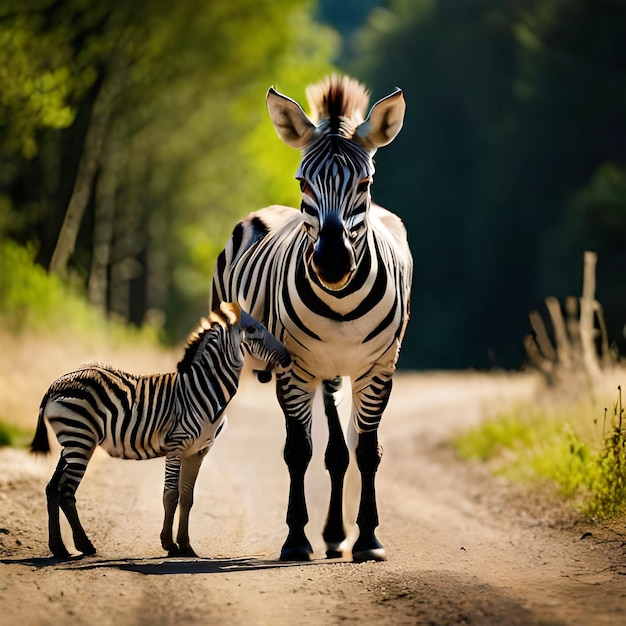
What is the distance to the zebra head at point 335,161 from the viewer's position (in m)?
6.47

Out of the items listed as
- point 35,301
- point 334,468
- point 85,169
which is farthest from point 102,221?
point 334,468

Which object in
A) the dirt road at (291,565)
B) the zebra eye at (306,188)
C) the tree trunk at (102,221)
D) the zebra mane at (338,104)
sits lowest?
the dirt road at (291,565)

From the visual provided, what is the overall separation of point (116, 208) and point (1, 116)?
41.1 feet

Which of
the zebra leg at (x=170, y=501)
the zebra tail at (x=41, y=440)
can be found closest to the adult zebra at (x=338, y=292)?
the zebra leg at (x=170, y=501)

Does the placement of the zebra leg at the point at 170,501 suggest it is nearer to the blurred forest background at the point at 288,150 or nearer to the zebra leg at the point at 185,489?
the zebra leg at the point at 185,489

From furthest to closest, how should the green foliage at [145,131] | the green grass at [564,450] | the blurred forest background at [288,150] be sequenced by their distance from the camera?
the blurred forest background at [288,150]
the green foliage at [145,131]
the green grass at [564,450]

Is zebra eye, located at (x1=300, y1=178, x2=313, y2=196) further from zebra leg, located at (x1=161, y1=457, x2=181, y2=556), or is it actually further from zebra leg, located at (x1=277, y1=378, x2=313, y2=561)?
zebra leg, located at (x1=161, y1=457, x2=181, y2=556)

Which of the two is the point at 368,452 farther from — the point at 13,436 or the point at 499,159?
the point at 499,159

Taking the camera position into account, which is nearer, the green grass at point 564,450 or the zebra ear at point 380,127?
the zebra ear at point 380,127

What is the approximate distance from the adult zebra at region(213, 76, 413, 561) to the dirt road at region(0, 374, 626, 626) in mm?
619

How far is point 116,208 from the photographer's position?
25484 mm

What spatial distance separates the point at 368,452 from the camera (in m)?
7.58

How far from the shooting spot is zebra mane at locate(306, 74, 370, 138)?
715cm

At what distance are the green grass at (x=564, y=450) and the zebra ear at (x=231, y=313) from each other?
282 cm
